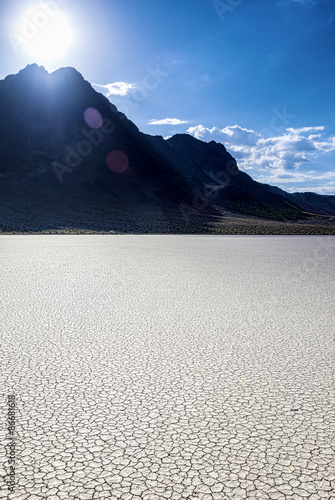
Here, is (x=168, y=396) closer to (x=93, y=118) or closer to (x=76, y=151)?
(x=76, y=151)

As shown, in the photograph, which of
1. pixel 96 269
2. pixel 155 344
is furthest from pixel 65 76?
pixel 155 344

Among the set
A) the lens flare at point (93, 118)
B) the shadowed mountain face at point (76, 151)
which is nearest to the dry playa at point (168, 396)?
the shadowed mountain face at point (76, 151)

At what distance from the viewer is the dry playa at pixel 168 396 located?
98.2 inches

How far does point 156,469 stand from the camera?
2570mm

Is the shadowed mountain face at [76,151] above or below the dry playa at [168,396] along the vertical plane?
above

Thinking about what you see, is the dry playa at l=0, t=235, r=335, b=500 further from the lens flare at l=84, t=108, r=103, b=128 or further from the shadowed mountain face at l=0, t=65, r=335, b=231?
the lens flare at l=84, t=108, r=103, b=128

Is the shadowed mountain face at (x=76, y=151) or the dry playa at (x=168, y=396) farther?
the shadowed mountain face at (x=76, y=151)

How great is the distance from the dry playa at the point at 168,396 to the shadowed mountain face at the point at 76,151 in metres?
72.9

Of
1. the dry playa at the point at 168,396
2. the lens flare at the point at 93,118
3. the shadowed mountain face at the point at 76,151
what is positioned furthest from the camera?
the lens flare at the point at 93,118

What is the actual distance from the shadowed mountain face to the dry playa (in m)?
72.9

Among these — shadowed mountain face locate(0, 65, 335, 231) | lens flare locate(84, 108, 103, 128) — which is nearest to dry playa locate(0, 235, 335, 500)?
shadowed mountain face locate(0, 65, 335, 231)

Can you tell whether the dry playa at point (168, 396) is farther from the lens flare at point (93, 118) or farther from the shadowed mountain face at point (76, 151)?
the lens flare at point (93, 118)

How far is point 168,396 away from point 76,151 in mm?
98029

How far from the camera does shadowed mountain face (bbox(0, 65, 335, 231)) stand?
8631 centimetres
